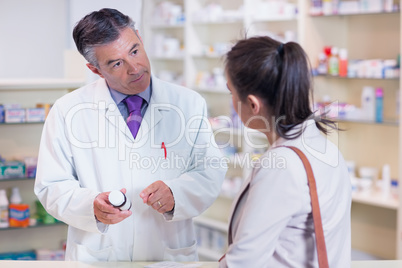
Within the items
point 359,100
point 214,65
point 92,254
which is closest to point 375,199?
point 359,100

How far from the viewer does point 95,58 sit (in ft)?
6.82

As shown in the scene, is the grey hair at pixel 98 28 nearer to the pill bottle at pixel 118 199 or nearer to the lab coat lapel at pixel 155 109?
the lab coat lapel at pixel 155 109

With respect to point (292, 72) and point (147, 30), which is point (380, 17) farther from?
point (292, 72)

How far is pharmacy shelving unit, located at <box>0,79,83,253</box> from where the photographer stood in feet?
11.0

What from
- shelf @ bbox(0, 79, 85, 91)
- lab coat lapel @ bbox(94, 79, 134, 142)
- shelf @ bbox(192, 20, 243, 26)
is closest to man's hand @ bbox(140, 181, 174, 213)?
lab coat lapel @ bbox(94, 79, 134, 142)

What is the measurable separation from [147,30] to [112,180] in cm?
382

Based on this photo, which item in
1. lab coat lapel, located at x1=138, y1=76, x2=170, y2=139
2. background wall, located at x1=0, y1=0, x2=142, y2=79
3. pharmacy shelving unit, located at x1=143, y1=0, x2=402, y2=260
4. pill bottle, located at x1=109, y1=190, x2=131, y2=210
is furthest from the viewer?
background wall, located at x1=0, y1=0, x2=142, y2=79

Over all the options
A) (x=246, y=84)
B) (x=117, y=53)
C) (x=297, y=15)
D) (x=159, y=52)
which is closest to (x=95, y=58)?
(x=117, y=53)

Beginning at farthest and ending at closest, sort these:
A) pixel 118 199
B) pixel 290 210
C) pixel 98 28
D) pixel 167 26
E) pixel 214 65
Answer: pixel 167 26 → pixel 214 65 → pixel 98 28 → pixel 118 199 → pixel 290 210

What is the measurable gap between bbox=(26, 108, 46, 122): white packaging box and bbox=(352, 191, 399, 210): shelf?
87.8 inches

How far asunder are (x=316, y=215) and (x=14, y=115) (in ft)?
7.90

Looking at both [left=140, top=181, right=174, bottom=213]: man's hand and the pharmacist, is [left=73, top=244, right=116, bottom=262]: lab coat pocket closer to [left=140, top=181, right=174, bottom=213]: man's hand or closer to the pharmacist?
the pharmacist

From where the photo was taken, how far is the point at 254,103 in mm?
1434

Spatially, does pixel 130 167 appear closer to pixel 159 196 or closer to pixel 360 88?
pixel 159 196
